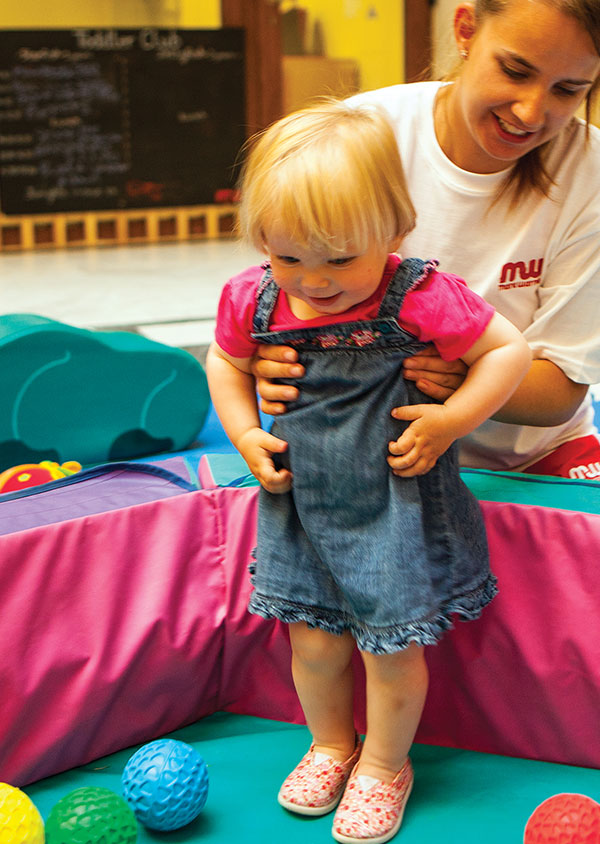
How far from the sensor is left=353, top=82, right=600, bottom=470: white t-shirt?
44.1 inches

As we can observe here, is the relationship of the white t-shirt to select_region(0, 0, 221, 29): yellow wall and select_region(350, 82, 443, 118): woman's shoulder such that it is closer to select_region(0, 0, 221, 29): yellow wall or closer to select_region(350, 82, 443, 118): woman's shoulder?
select_region(350, 82, 443, 118): woman's shoulder

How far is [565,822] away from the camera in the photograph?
860 millimetres

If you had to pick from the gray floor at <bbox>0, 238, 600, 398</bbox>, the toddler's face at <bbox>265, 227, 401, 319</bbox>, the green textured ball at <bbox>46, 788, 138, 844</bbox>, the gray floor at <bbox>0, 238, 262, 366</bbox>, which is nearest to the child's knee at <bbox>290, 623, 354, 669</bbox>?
the green textured ball at <bbox>46, 788, 138, 844</bbox>

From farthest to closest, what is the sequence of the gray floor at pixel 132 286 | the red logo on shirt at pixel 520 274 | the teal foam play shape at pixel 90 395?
the gray floor at pixel 132 286 < the teal foam play shape at pixel 90 395 < the red logo on shirt at pixel 520 274

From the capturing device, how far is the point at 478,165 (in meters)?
1.12

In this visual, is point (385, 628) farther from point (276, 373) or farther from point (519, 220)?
point (519, 220)

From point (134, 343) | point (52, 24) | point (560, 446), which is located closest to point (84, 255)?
point (52, 24)

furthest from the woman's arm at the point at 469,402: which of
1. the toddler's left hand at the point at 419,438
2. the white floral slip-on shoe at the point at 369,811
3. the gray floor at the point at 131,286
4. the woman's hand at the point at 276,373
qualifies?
the gray floor at the point at 131,286

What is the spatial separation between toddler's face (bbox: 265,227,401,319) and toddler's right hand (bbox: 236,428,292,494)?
0.14 metres

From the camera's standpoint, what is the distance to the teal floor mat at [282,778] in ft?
3.21

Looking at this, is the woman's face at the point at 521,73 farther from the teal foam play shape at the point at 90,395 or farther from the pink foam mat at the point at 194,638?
the teal foam play shape at the point at 90,395

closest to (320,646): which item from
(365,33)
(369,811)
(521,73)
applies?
(369,811)

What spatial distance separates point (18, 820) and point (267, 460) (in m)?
0.39

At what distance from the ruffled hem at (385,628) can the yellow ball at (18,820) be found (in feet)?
0.90
